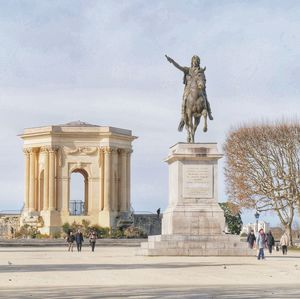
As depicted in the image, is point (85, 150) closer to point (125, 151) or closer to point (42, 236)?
point (125, 151)

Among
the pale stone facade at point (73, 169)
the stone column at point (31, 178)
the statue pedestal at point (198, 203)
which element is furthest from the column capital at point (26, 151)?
the statue pedestal at point (198, 203)

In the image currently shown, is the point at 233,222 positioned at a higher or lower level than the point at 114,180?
lower

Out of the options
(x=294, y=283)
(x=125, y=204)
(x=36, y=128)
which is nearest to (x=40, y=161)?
(x=36, y=128)

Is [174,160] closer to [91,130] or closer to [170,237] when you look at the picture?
[170,237]

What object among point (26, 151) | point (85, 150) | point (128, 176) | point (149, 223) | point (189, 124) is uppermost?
point (26, 151)

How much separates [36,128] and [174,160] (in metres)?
43.7

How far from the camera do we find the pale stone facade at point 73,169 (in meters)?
78.2

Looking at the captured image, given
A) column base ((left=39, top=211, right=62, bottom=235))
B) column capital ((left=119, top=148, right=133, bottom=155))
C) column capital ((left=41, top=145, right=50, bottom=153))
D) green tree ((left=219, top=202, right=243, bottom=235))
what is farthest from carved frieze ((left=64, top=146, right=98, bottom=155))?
green tree ((left=219, top=202, right=243, bottom=235))

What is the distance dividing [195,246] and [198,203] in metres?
1.76

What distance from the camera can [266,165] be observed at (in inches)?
2468

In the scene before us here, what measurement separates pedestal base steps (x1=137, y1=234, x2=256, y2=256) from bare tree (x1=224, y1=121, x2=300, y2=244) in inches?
1024

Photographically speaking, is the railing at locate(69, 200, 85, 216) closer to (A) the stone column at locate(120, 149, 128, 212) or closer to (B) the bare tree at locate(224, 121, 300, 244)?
(A) the stone column at locate(120, 149, 128, 212)

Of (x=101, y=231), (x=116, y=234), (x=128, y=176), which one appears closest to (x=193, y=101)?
(x=116, y=234)

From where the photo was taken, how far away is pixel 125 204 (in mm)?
81375
